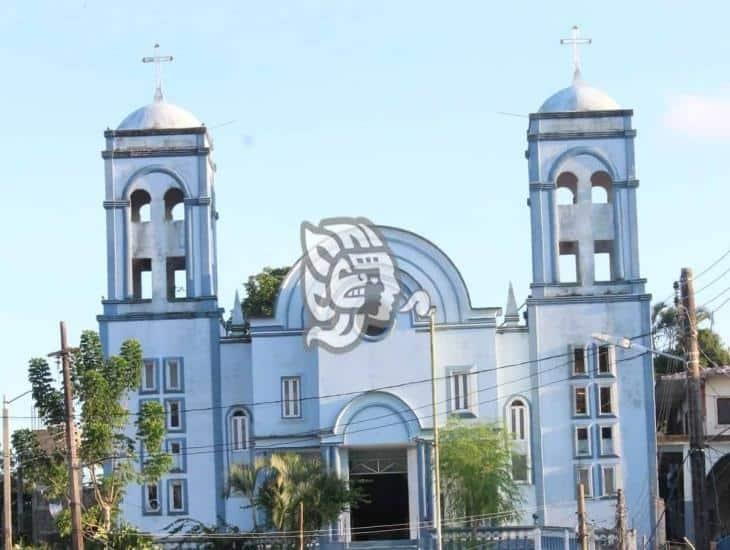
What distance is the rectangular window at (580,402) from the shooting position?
58875mm

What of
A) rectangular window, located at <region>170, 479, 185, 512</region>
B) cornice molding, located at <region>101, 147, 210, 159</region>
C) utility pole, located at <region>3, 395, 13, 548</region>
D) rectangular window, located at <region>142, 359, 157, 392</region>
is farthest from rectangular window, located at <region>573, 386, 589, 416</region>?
utility pole, located at <region>3, 395, 13, 548</region>

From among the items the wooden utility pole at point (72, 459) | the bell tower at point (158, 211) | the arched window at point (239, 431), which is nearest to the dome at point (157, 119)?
the bell tower at point (158, 211)

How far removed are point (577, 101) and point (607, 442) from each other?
1175 centimetres

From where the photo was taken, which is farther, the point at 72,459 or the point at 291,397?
the point at 291,397

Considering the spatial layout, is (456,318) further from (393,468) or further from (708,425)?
(708,425)

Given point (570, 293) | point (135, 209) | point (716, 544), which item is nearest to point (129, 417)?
point (135, 209)

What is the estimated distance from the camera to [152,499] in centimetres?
5884

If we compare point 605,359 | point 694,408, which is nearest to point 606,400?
point 605,359

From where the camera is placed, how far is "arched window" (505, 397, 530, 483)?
58.6m

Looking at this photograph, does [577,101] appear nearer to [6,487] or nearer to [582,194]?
[582,194]

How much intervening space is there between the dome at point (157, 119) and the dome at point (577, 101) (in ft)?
40.3

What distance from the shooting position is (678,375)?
67125mm

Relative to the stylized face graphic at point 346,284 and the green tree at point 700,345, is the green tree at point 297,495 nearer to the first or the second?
the stylized face graphic at point 346,284

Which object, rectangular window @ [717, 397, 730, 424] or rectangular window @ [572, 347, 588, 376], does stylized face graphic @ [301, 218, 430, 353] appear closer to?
rectangular window @ [572, 347, 588, 376]
